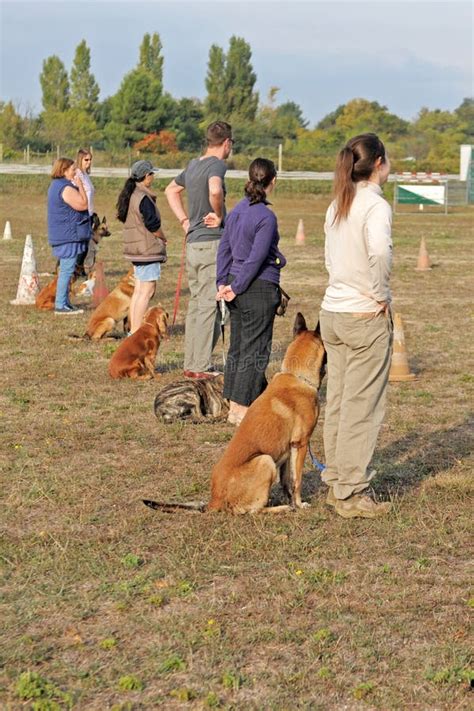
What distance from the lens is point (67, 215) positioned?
13195mm

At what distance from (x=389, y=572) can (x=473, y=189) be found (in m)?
41.9

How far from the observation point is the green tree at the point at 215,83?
277ft

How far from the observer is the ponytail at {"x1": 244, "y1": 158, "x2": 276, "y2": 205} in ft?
23.5

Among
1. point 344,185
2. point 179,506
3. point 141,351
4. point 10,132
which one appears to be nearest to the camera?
point 344,185

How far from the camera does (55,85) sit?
87.5 meters

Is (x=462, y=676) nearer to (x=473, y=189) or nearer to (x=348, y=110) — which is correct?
(x=473, y=189)

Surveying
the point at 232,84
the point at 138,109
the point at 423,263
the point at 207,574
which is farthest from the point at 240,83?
the point at 207,574

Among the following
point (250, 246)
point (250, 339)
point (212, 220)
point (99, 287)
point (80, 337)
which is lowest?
point (80, 337)

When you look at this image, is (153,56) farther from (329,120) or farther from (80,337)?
(80,337)

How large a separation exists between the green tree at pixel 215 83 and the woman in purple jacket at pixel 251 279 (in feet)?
256

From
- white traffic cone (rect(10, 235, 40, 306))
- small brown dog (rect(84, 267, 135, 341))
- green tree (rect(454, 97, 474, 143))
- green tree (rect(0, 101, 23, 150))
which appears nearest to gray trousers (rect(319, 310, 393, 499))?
small brown dog (rect(84, 267, 135, 341))

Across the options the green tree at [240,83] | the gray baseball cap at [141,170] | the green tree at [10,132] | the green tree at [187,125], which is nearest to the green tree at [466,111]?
the green tree at [240,83]

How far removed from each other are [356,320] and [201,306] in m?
3.57

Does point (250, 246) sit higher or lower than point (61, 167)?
lower
